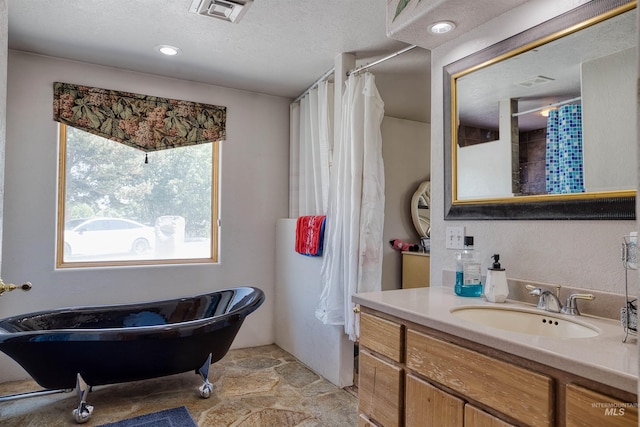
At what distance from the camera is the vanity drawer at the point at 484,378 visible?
3.18 ft

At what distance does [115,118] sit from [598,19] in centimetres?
321

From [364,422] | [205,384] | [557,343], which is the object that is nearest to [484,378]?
[557,343]

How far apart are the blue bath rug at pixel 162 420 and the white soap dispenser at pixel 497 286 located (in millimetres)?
1854

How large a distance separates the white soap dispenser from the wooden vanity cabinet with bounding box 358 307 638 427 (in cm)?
40

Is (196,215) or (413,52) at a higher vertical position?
(413,52)

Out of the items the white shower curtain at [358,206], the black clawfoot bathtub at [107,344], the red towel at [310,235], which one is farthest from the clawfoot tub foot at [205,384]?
the red towel at [310,235]

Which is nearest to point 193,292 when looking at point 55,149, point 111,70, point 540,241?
point 55,149

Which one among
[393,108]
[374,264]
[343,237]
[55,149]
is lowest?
[374,264]

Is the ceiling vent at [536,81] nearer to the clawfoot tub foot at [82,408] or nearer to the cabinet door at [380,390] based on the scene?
the cabinet door at [380,390]

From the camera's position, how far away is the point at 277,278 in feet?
12.6

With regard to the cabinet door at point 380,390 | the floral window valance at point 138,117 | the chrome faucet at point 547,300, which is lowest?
the cabinet door at point 380,390

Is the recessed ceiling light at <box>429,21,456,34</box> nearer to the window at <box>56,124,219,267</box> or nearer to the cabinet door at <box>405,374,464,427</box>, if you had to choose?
the cabinet door at <box>405,374,464,427</box>

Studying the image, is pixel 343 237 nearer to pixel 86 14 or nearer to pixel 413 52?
pixel 413 52

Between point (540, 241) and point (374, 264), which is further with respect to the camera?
point (374, 264)
